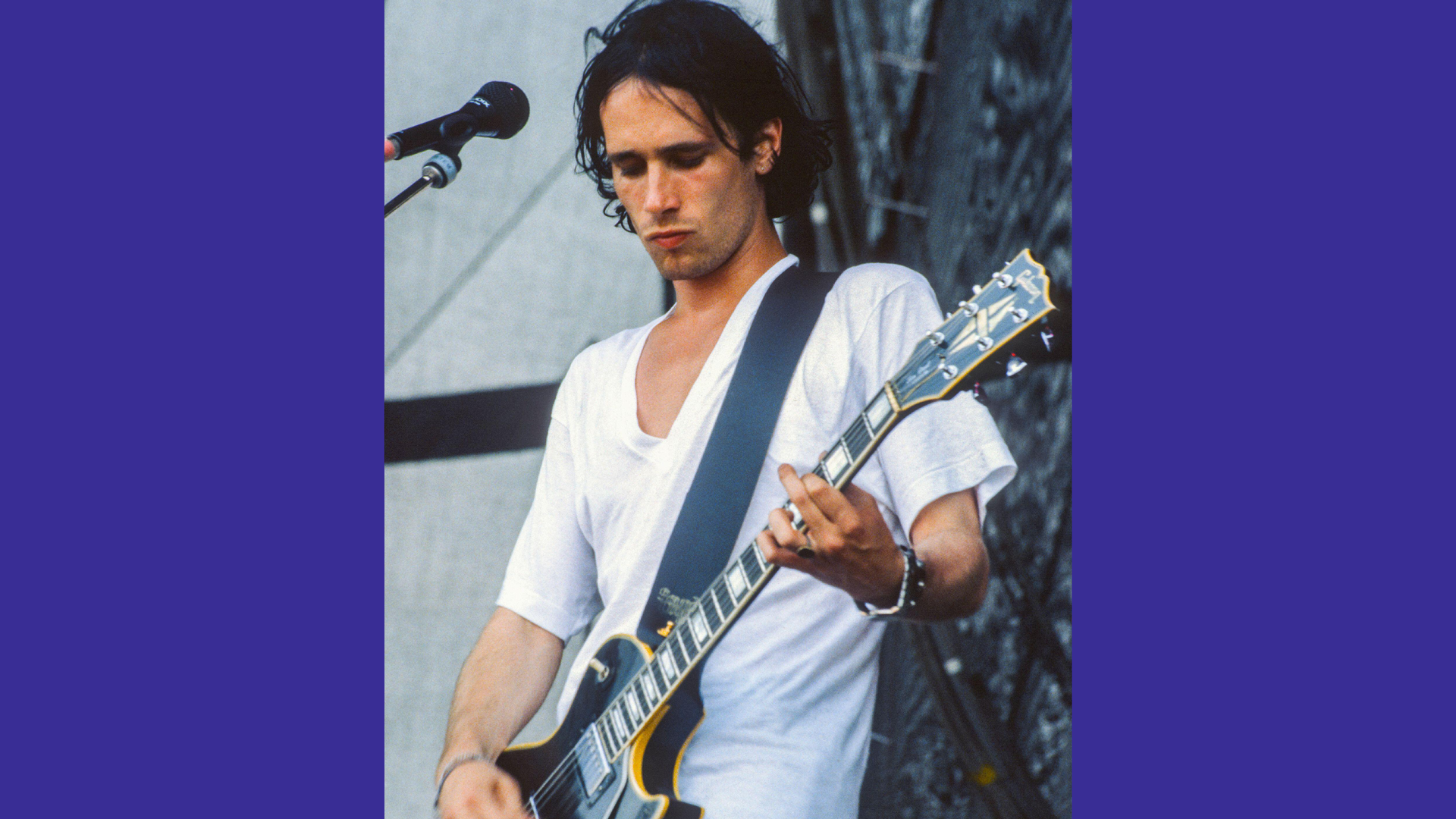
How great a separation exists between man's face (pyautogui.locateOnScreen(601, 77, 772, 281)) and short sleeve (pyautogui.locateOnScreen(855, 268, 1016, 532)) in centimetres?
31

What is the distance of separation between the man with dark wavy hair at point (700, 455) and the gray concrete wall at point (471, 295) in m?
0.06

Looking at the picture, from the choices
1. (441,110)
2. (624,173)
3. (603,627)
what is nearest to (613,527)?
(603,627)

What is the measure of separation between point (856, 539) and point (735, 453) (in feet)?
1.28

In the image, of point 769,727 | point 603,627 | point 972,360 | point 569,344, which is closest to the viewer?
point 972,360

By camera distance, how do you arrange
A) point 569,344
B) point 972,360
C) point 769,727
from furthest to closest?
1. point 569,344
2. point 769,727
3. point 972,360

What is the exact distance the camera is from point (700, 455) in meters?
2.18

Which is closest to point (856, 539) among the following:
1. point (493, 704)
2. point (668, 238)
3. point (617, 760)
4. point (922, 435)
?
point (922, 435)

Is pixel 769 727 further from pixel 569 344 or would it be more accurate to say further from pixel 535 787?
pixel 569 344

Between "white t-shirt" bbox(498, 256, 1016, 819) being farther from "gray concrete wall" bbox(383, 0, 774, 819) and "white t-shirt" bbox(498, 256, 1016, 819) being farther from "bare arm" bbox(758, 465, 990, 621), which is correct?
"gray concrete wall" bbox(383, 0, 774, 819)

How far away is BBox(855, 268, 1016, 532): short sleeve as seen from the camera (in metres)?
2.05

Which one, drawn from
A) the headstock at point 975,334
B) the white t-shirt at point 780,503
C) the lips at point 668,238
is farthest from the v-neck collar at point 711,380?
the headstock at point 975,334

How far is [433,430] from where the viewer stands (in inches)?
99.5

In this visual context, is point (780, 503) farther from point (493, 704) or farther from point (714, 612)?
point (493, 704)

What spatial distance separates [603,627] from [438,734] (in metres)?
0.45
